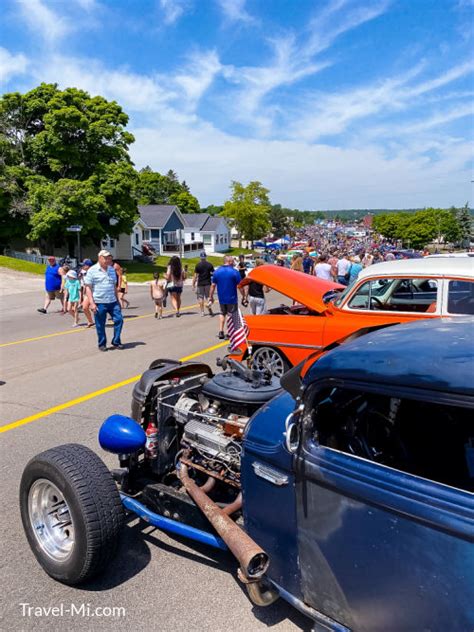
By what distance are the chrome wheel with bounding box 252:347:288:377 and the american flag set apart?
14.0 inches

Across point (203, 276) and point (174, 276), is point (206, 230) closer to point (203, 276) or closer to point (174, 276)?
point (203, 276)

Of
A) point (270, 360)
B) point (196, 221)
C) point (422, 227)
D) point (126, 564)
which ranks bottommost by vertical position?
point (126, 564)

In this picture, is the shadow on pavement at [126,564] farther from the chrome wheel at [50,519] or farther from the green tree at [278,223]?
the green tree at [278,223]

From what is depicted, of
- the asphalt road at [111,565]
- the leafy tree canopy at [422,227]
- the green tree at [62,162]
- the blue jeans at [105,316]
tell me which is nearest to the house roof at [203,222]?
the green tree at [62,162]

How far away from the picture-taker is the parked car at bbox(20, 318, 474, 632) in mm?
1879

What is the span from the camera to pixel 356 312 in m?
6.41

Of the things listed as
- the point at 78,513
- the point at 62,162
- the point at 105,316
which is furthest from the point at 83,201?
the point at 78,513

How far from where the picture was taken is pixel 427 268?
6148 mm

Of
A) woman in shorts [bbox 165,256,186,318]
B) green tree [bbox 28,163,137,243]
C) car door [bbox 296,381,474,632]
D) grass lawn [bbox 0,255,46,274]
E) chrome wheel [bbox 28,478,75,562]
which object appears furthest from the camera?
green tree [bbox 28,163,137,243]

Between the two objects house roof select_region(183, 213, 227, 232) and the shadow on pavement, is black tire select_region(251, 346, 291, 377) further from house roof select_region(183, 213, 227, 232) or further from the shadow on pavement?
house roof select_region(183, 213, 227, 232)

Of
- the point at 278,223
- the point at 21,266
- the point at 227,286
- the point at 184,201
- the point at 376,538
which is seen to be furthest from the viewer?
the point at 278,223

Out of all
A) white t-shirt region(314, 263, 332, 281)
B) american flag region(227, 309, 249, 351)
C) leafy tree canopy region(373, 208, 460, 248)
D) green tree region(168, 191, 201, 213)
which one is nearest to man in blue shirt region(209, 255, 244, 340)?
american flag region(227, 309, 249, 351)

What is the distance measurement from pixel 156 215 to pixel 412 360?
193ft

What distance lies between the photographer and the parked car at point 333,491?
Answer: 188 cm
